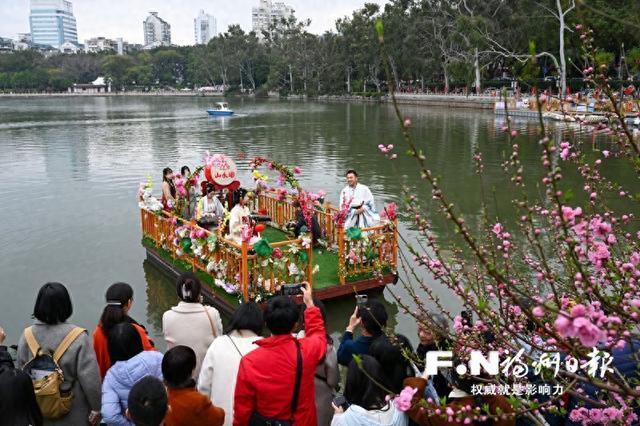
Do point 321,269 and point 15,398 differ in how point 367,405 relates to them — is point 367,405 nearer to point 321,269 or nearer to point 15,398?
point 15,398

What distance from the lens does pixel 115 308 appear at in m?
3.92

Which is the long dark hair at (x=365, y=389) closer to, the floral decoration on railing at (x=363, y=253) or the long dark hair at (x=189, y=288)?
the long dark hair at (x=189, y=288)

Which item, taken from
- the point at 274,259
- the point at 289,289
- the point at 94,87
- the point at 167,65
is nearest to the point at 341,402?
the point at 289,289

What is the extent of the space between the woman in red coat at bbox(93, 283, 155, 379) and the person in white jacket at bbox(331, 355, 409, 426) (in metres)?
1.56

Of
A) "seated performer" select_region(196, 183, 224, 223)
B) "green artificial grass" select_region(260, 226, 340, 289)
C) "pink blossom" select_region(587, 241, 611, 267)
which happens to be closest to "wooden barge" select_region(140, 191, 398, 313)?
"green artificial grass" select_region(260, 226, 340, 289)

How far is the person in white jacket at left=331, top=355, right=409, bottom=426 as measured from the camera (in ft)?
9.75

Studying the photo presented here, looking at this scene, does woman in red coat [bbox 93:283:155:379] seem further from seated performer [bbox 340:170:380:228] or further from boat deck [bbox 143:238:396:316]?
seated performer [bbox 340:170:380:228]

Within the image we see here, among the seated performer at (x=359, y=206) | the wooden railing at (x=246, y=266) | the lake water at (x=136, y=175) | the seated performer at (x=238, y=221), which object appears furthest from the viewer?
the lake water at (x=136, y=175)

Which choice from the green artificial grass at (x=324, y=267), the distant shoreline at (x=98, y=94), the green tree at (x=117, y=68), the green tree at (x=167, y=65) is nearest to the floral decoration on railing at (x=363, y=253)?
the green artificial grass at (x=324, y=267)

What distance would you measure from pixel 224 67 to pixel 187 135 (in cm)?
6463

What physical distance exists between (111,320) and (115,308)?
85 mm

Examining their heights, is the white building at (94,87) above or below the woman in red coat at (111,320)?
above

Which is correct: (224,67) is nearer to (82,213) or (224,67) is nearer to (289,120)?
(289,120)

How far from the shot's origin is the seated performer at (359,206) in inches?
353
